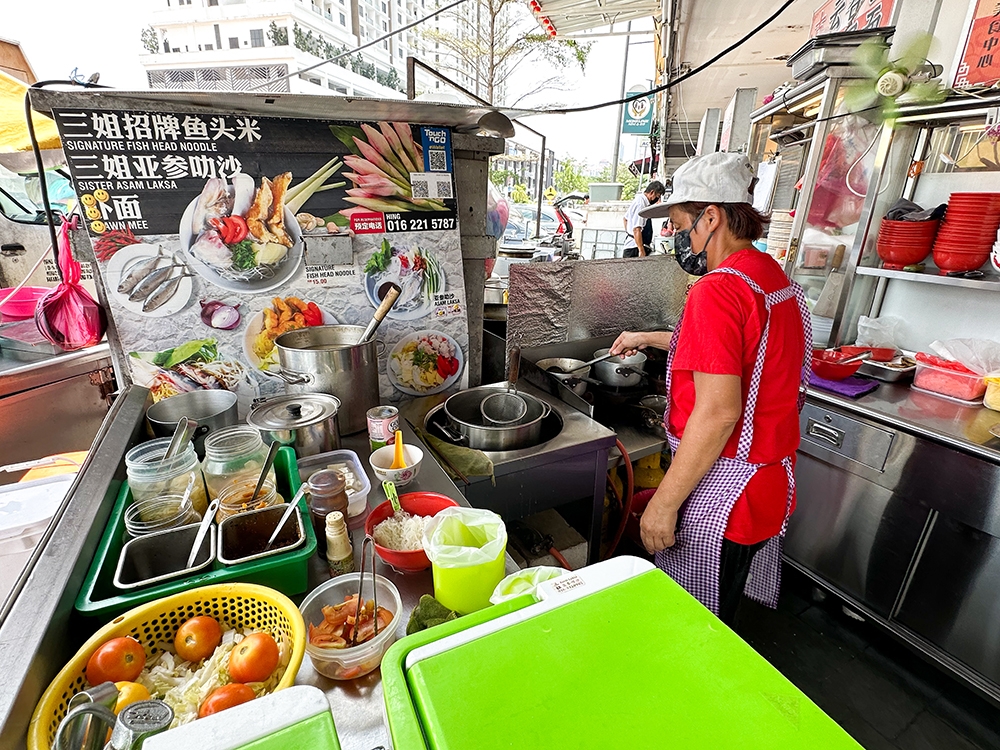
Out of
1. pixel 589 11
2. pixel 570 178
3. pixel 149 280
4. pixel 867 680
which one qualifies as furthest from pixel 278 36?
pixel 867 680

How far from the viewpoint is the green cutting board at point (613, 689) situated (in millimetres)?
575

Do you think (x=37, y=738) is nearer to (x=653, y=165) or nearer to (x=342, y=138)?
(x=342, y=138)

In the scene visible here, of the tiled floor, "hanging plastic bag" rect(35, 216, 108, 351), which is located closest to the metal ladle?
"hanging plastic bag" rect(35, 216, 108, 351)

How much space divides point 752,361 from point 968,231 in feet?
6.21

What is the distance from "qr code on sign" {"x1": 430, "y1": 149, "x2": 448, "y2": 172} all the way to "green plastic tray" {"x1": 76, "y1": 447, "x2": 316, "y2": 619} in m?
1.77

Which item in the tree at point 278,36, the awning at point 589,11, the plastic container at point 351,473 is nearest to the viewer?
the plastic container at point 351,473

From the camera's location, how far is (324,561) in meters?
1.30

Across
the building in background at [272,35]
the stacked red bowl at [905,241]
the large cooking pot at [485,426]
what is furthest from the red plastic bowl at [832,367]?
the building in background at [272,35]

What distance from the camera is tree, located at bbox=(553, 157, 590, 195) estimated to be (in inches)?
1007

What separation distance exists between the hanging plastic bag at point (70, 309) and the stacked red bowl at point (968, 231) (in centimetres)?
408

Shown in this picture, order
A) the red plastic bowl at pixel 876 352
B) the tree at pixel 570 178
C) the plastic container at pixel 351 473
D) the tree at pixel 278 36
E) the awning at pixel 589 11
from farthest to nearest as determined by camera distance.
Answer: the tree at pixel 570 178 → the tree at pixel 278 36 → the awning at pixel 589 11 → the red plastic bowl at pixel 876 352 → the plastic container at pixel 351 473

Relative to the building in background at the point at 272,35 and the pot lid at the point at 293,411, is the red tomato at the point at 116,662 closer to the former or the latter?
the pot lid at the point at 293,411

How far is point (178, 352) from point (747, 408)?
2.32 m

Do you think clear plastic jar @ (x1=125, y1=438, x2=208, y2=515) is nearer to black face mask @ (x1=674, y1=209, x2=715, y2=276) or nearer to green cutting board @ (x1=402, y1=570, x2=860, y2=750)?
green cutting board @ (x1=402, y1=570, x2=860, y2=750)
